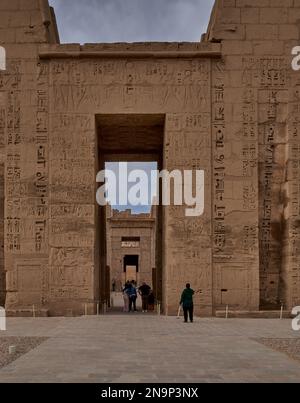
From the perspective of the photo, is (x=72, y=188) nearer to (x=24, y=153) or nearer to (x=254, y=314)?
(x=24, y=153)

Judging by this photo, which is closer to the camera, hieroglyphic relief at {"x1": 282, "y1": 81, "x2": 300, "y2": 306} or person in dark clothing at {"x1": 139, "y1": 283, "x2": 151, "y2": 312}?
hieroglyphic relief at {"x1": 282, "y1": 81, "x2": 300, "y2": 306}

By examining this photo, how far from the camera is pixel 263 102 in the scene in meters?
14.1

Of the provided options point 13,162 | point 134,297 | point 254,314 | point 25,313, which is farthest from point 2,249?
point 254,314

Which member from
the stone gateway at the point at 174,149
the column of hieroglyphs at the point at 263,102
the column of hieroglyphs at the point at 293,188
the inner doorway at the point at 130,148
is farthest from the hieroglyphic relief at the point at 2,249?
the column of hieroglyphs at the point at 293,188

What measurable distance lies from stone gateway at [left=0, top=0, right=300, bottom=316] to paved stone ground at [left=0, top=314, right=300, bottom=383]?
2168 millimetres

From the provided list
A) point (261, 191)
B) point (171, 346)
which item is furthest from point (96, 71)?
point (171, 346)

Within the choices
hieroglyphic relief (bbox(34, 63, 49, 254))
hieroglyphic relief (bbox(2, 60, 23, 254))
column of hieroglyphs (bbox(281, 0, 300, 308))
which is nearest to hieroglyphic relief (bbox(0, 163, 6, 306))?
hieroglyphic relief (bbox(2, 60, 23, 254))

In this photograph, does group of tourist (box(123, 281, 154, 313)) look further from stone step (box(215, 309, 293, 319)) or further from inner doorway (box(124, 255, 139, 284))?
inner doorway (box(124, 255, 139, 284))

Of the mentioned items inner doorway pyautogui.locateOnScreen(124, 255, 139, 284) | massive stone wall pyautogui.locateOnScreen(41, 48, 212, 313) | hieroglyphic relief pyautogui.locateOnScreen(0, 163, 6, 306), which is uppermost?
massive stone wall pyautogui.locateOnScreen(41, 48, 212, 313)

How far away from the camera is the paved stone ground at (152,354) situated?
19.0 ft

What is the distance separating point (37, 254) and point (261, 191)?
510 centimetres

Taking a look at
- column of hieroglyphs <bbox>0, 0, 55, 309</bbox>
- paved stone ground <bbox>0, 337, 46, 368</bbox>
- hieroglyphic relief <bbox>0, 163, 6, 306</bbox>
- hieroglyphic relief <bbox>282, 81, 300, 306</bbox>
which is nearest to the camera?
paved stone ground <bbox>0, 337, 46, 368</bbox>

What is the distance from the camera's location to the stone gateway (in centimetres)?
1369
